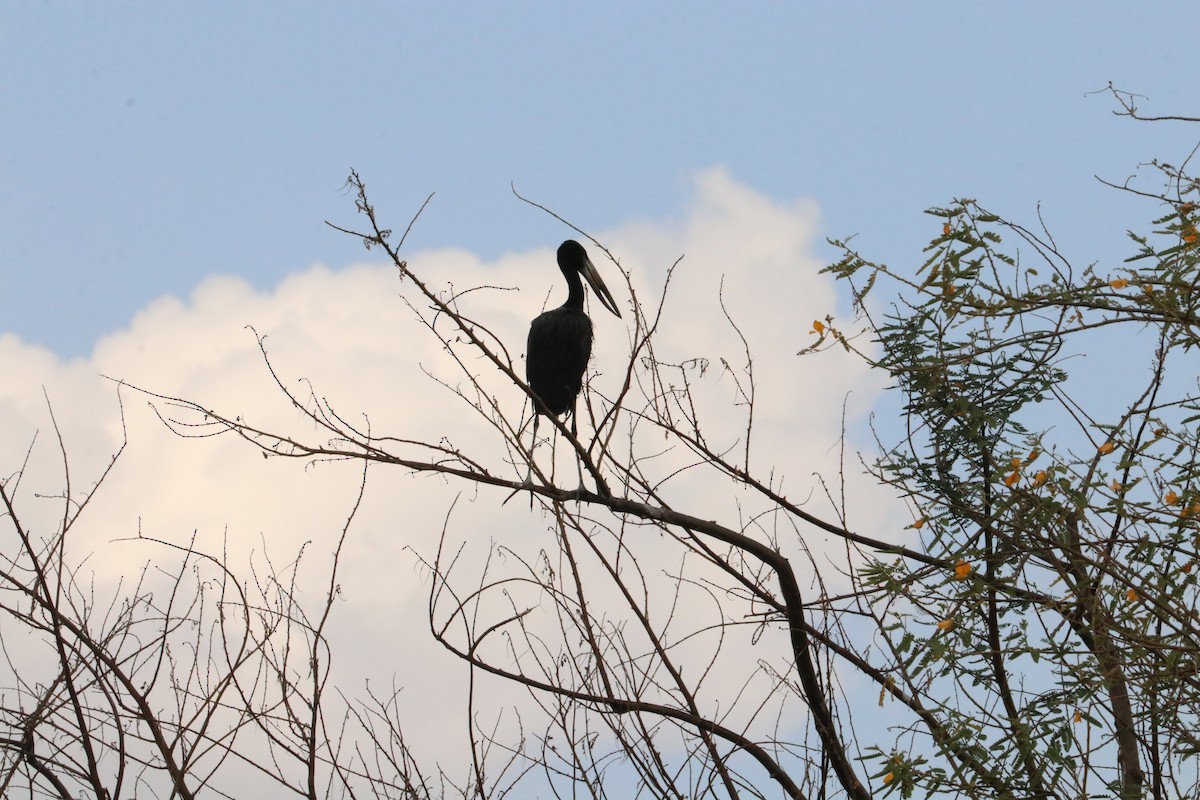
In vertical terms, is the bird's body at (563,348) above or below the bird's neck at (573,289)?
below

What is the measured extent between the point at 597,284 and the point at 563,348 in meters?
0.57

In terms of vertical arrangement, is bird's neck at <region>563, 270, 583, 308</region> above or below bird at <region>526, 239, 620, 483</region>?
above

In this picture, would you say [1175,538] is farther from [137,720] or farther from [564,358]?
[564,358]

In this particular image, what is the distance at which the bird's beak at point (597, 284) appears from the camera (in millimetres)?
7277

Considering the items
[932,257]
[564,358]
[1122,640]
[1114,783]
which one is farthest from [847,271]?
[564,358]

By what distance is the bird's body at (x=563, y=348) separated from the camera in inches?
278

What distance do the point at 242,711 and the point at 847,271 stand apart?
2345 millimetres

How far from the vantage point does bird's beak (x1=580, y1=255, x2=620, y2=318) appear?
7277 mm

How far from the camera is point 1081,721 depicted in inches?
141

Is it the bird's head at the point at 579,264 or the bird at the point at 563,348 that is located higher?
the bird's head at the point at 579,264

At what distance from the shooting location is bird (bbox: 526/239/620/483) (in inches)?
278

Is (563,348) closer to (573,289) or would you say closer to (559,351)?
(559,351)

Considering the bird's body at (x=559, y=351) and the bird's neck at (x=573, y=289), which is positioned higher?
the bird's neck at (x=573, y=289)

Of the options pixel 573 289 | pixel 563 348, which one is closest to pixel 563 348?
pixel 563 348
